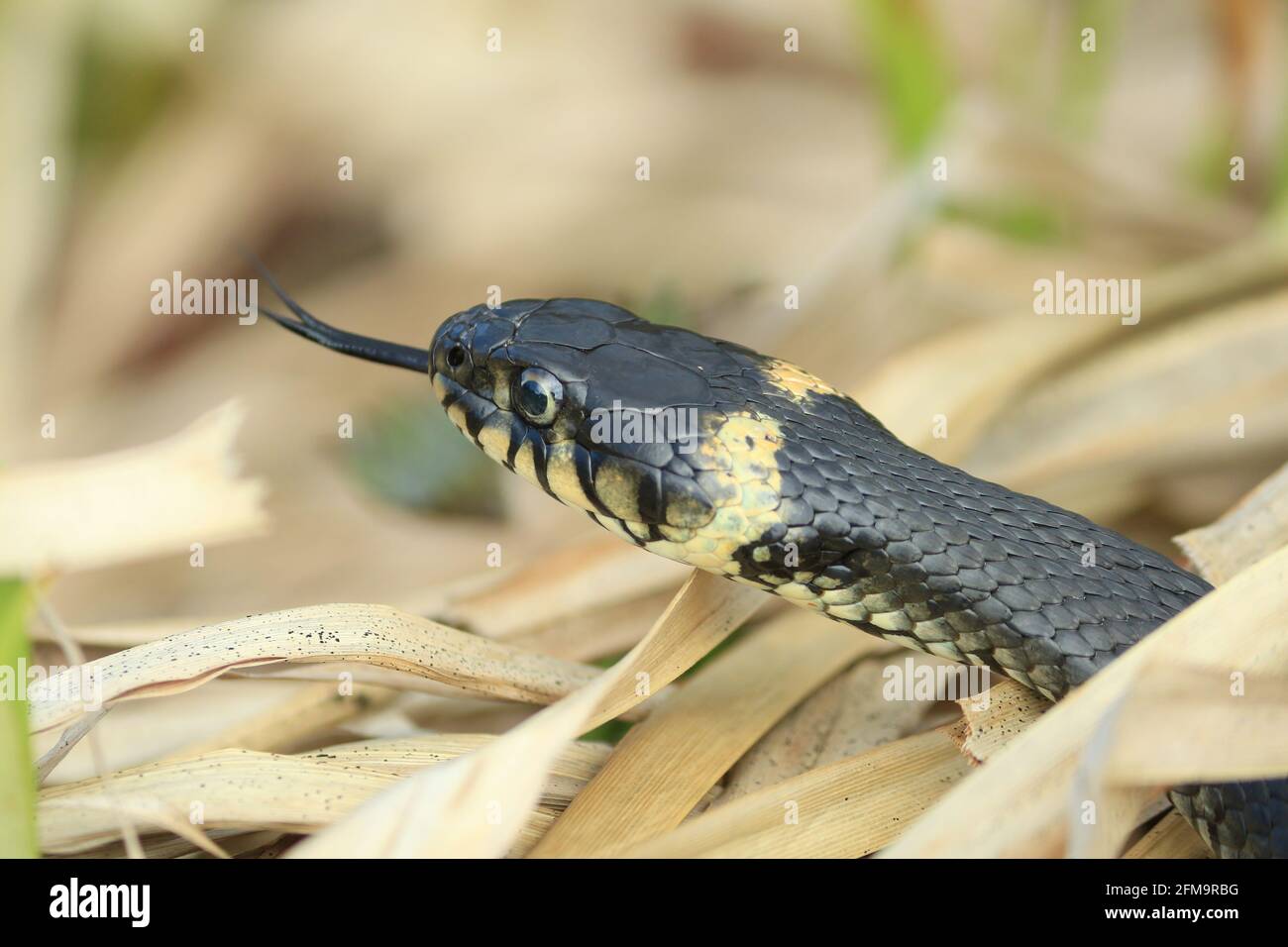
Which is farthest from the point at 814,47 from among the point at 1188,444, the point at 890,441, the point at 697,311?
the point at 890,441

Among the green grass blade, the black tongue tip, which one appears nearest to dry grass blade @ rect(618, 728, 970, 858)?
the green grass blade

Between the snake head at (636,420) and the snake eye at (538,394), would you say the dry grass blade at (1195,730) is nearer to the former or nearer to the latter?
the snake head at (636,420)

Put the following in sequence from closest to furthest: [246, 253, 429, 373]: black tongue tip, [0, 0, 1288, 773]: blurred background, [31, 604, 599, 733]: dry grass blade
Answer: [31, 604, 599, 733]: dry grass blade → [246, 253, 429, 373]: black tongue tip → [0, 0, 1288, 773]: blurred background

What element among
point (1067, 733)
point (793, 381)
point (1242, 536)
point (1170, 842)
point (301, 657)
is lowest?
point (1170, 842)

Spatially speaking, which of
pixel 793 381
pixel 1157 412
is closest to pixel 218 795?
pixel 793 381

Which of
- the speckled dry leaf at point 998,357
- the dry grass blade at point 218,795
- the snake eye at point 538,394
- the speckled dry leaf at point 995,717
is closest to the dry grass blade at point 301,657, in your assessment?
the dry grass blade at point 218,795

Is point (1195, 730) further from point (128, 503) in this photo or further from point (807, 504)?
point (128, 503)

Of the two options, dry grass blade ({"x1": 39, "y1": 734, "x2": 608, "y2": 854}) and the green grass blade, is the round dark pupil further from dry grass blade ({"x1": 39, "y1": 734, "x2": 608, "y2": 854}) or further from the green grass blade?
the green grass blade
